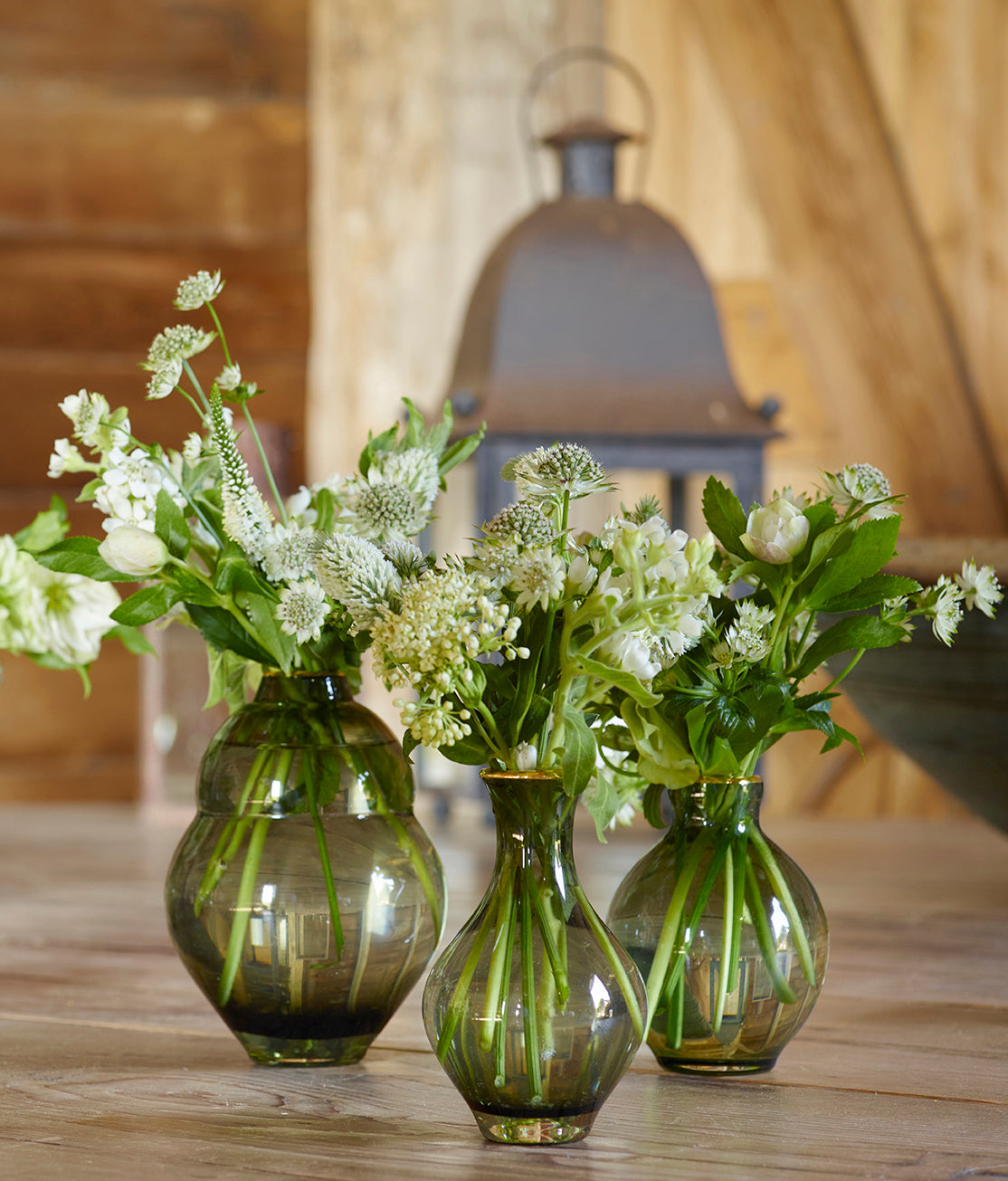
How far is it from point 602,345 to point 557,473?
3.35 ft

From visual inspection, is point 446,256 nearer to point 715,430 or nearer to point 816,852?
point 715,430

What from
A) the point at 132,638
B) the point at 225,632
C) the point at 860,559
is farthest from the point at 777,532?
the point at 132,638

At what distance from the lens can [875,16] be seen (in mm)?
1850

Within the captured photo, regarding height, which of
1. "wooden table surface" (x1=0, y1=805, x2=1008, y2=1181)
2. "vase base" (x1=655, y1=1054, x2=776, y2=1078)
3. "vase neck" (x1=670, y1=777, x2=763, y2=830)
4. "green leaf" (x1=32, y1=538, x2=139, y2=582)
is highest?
"green leaf" (x1=32, y1=538, x2=139, y2=582)

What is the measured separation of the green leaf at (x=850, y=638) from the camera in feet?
2.01

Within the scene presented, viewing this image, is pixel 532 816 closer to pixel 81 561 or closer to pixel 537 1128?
pixel 537 1128

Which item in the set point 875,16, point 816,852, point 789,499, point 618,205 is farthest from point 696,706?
point 875,16

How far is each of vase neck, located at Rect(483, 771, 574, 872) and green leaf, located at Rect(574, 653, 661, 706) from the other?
50 millimetres

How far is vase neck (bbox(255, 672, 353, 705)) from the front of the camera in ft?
2.19

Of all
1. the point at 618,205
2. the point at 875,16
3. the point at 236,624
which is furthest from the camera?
the point at 875,16

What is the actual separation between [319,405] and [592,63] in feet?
2.17

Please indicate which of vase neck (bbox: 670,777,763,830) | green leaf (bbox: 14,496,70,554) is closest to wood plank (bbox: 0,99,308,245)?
green leaf (bbox: 14,496,70,554)

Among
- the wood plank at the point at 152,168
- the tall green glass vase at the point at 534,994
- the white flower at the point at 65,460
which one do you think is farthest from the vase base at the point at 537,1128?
the wood plank at the point at 152,168

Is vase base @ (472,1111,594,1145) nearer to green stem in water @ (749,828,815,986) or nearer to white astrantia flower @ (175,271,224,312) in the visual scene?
green stem in water @ (749,828,815,986)
